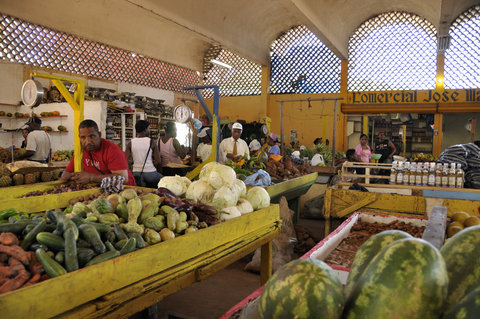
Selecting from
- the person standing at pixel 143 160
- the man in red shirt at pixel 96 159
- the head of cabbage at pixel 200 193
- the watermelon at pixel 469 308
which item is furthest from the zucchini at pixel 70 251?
the person standing at pixel 143 160

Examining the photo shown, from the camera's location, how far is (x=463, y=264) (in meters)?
0.82

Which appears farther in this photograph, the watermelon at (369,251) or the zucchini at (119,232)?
the zucchini at (119,232)

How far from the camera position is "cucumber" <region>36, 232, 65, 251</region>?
1732 millimetres

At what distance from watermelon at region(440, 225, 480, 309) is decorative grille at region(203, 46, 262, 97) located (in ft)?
46.0

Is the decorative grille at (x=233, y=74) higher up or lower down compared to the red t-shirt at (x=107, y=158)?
higher up

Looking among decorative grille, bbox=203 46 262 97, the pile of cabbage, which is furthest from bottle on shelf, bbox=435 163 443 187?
decorative grille, bbox=203 46 262 97

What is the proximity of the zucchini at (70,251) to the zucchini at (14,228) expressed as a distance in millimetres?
347

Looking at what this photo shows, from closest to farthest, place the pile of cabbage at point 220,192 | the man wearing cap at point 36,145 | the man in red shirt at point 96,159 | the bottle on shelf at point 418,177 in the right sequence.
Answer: the pile of cabbage at point 220,192
the man in red shirt at point 96,159
the bottle on shelf at point 418,177
the man wearing cap at point 36,145

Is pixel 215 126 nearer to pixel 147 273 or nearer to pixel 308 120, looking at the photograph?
pixel 147 273

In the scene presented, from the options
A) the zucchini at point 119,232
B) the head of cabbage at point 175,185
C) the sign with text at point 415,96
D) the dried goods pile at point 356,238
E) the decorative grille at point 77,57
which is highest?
the decorative grille at point 77,57

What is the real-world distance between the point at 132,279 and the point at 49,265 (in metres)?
0.40

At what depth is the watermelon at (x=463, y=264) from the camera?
2.54ft

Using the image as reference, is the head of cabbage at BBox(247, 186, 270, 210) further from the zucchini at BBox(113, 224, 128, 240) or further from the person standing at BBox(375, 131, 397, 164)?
the person standing at BBox(375, 131, 397, 164)

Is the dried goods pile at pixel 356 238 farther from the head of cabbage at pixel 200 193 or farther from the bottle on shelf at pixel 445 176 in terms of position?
the bottle on shelf at pixel 445 176
